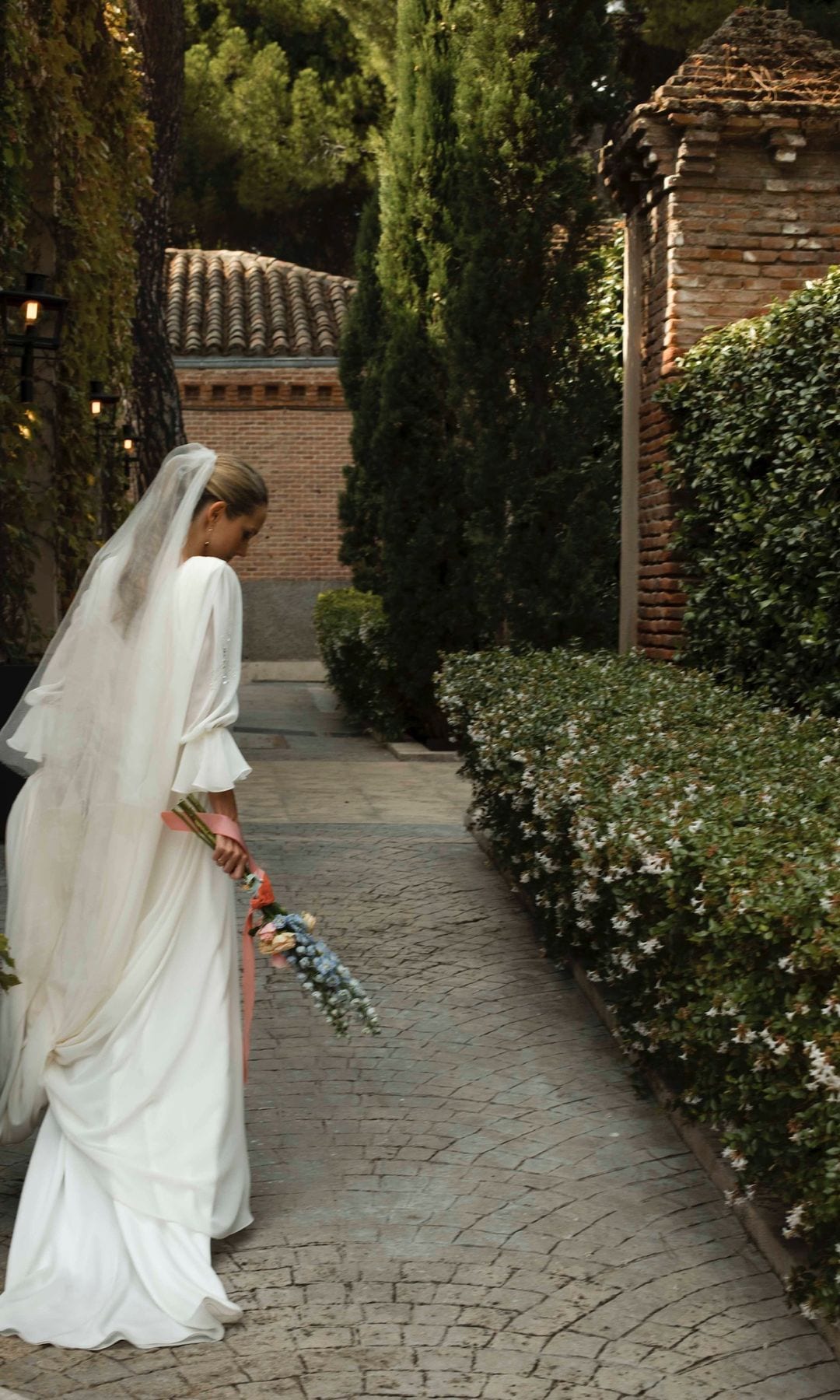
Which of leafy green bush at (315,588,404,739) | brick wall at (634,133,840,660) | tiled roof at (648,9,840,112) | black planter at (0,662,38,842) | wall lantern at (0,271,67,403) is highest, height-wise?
tiled roof at (648,9,840,112)

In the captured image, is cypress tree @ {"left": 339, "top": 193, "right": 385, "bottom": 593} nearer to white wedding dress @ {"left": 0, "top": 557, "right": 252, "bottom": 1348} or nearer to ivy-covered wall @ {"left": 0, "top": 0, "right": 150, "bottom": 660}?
ivy-covered wall @ {"left": 0, "top": 0, "right": 150, "bottom": 660}

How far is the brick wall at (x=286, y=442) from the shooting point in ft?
92.1

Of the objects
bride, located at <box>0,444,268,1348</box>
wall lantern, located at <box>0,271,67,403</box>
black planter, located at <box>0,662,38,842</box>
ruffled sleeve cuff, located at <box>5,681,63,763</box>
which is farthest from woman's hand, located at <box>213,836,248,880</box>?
wall lantern, located at <box>0,271,67,403</box>

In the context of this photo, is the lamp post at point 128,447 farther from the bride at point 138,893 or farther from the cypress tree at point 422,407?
the bride at point 138,893

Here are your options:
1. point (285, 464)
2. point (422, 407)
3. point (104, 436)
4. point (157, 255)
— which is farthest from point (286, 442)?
point (104, 436)

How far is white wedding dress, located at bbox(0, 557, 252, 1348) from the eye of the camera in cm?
387

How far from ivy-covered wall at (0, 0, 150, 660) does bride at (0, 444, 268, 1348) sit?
18.4ft

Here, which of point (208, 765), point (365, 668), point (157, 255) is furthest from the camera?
point (157, 255)

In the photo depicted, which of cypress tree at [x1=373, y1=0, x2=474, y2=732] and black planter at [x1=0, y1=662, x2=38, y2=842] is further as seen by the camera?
cypress tree at [x1=373, y1=0, x2=474, y2=732]

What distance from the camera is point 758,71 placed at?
959 cm

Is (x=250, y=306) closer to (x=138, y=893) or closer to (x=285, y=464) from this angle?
(x=285, y=464)

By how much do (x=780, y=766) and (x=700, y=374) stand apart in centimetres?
451

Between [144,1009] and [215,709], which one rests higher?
[215,709]

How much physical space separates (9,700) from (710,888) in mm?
5679
